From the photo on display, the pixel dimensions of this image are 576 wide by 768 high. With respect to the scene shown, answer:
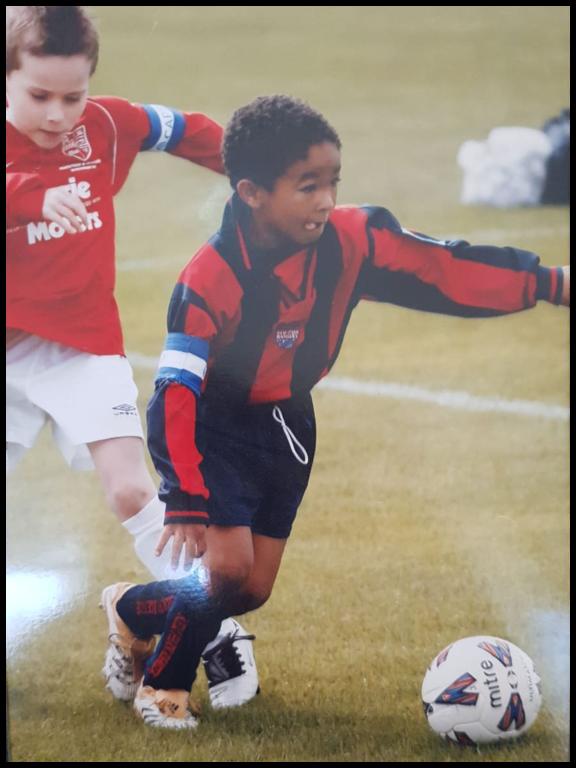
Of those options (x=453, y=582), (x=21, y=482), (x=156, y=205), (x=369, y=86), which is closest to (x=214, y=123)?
(x=156, y=205)

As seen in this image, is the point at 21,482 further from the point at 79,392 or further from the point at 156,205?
the point at 156,205

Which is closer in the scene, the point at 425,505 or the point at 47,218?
the point at 47,218

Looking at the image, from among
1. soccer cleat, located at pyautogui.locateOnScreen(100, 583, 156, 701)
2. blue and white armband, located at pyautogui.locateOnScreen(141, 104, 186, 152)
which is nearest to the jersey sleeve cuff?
blue and white armband, located at pyautogui.locateOnScreen(141, 104, 186, 152)

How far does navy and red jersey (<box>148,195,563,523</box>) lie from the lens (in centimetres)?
318

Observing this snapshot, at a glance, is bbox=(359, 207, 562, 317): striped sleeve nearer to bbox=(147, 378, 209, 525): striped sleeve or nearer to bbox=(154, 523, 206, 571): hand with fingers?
bbox=(147, 378, 209, 525): striped sleeve

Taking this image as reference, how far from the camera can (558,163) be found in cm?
368

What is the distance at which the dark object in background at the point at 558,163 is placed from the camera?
3629mm

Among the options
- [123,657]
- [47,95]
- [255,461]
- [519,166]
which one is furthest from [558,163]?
[123,657]

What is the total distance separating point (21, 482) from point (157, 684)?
71cm

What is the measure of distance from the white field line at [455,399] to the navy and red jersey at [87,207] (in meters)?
0.74

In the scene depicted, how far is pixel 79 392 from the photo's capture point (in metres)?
3.35

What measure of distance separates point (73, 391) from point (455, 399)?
3.70 ft

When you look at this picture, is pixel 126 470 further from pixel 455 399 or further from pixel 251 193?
pixel 455 399

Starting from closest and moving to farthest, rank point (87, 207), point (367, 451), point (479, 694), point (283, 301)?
point (479, 694) < point (283, 301) < point (87, 207) < point (367, 451)
